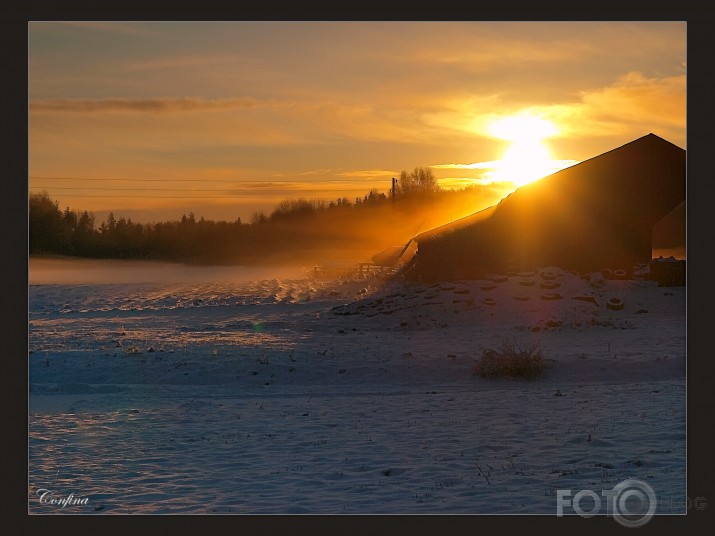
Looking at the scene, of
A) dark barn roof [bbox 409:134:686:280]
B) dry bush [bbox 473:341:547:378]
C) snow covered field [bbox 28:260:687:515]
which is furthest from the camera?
dark barn roof [bbox 409:134:686:280]

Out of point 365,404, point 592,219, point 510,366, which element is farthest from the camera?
point 592,219

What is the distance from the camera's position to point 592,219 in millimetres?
24484

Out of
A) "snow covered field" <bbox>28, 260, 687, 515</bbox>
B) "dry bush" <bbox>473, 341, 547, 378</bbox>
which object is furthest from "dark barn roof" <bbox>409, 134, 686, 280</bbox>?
"dry bush" <bbox>473, 341, 547, 378</bbox>

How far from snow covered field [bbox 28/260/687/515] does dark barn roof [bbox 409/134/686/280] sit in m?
1.93

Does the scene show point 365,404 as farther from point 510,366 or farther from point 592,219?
point 592,219

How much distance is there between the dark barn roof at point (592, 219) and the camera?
2427 cm

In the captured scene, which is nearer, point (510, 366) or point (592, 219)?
point (510, 366)

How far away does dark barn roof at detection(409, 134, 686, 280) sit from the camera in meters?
24.3

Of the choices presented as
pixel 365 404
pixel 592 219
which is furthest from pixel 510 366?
pixel 592 219

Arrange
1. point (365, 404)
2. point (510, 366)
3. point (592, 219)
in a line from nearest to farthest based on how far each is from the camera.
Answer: point (365, 404) < point (510, 366) < point (592, 219)

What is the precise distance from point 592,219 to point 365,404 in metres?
14.4

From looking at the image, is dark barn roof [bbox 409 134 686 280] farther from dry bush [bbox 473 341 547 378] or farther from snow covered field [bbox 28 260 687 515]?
dry bush [bbox 473 341 547 378]

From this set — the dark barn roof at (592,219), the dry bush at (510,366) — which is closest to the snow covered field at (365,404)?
the dry bush at (510,366)

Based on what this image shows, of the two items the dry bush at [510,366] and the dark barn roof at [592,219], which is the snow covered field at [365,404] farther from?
the dark barn roof at [592,219]
